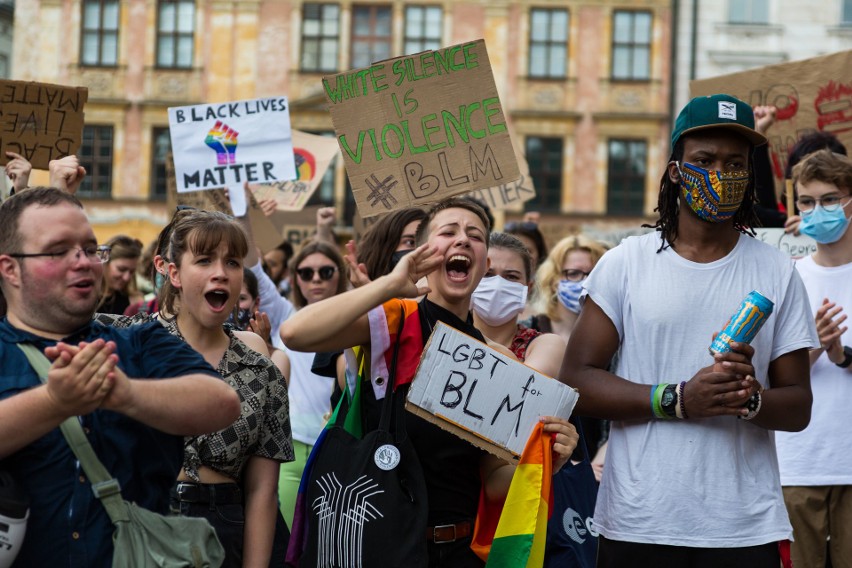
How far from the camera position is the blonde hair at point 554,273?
7023 millimetres

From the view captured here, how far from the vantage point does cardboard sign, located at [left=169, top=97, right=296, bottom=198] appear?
8.25 m

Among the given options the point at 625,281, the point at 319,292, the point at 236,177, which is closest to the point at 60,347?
the point at 625,281

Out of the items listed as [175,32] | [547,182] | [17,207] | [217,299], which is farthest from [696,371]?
[175,32]

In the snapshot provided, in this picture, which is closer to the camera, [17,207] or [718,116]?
[17,207]

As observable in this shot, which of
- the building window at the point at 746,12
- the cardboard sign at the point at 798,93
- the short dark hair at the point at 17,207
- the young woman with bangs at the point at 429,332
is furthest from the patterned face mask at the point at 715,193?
the building window at the point at 746,12

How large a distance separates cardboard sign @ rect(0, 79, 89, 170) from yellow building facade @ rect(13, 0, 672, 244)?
27.5 metres

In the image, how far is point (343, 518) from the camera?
3.70 metres

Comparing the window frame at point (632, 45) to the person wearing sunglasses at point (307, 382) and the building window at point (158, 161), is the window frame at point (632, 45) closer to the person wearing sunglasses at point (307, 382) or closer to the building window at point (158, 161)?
the building window at point (158, 161)

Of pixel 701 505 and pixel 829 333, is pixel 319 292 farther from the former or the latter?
pixel 701 505

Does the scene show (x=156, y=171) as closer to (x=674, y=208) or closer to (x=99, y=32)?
(x=99, y=32)

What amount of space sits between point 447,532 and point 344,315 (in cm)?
74

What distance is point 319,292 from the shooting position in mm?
7262

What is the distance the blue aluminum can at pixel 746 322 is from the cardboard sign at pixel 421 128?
153 centimetres

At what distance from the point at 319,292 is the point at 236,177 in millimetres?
1451
